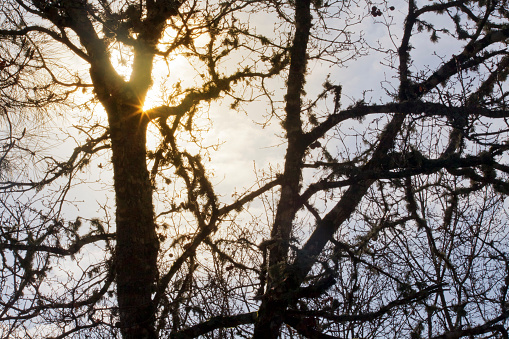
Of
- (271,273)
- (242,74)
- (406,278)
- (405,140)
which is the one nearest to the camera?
(271,273)

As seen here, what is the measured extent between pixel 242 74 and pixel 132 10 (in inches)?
56.1

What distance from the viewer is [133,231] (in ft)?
14.5

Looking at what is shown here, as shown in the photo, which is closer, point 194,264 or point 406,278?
point 406,278

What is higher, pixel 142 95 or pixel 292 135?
pixel 142 95

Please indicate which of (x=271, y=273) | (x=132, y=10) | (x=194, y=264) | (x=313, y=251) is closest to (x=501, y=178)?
(x=313, y=251)

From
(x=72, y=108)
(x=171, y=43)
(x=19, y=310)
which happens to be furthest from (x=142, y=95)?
(x=19, y=310)

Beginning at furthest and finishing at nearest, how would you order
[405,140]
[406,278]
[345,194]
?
[345,194]
[406,278]
[405,140]

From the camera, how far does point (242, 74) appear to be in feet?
18.3

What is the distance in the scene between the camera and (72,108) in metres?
5.63

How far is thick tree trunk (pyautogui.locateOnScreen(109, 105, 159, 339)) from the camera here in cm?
416

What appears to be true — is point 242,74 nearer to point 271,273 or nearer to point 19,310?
point 271,273

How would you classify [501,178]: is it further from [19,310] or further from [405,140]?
[19,310]

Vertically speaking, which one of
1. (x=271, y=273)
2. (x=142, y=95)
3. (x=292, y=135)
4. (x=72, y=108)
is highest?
(x=72, y=108)

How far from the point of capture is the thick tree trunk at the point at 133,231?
13.7ft
